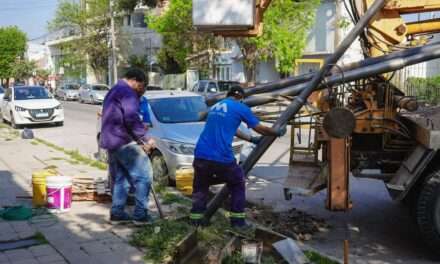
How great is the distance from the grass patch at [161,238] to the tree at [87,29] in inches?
1708

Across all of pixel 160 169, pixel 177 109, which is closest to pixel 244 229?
pixel 160 169

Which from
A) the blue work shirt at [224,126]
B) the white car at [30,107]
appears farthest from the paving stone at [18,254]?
the white car at [30,107]

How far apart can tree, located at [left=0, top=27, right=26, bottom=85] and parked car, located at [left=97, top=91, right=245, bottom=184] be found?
64.9 metres

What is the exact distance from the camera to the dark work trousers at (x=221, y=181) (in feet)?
19.1

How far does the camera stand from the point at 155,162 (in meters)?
9.37

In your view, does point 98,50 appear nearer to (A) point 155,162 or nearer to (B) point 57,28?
(B) point 57,28

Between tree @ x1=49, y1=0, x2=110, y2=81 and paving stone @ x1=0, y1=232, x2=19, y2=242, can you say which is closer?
paving stone @ x1=0, y1=232, x2=19, y2=242

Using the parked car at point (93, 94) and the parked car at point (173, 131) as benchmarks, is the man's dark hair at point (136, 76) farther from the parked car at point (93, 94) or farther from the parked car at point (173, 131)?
the parked car at point (93, 94)

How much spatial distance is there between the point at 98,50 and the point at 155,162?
40990 millimetres

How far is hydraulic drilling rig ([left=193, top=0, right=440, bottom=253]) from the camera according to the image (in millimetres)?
5820

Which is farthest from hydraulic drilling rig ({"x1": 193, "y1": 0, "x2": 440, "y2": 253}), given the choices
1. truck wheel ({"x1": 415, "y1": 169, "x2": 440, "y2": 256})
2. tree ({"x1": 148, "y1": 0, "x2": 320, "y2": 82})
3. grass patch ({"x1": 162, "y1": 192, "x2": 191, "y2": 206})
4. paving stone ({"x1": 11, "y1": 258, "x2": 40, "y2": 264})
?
tree ({"x1": 148, "y1": 0, "x2": 320, "y2": 82})

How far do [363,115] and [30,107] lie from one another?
16164mm

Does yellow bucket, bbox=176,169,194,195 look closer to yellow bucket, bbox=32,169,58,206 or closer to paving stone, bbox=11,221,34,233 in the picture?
yellow bucket, bbox=32,169,58,206

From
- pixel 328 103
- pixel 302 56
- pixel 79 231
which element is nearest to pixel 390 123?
pixel 328 103
